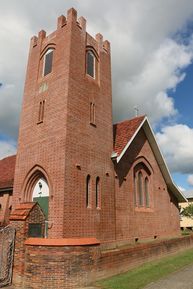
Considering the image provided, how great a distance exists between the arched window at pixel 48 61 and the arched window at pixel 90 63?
2.02 m

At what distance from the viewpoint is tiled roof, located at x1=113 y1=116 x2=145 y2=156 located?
16234 mm

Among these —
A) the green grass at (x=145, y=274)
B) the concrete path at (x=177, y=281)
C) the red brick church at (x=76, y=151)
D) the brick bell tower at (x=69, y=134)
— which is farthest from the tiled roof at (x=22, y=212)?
the concrete path at (x=177, y=281)

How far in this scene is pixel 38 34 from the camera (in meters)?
16.6

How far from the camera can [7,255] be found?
988 centimetres

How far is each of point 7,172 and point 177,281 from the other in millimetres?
14092

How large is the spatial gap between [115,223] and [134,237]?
236 centimetres

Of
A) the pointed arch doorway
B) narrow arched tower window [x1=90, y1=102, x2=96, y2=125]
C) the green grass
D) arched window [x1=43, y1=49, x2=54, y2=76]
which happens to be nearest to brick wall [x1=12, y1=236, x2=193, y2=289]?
the green grass

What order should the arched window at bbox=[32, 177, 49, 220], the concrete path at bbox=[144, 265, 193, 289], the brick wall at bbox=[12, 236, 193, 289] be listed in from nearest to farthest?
the brick wall at bbox=[12, 236, 193, 289] → the concrete path at bbox=[144, 265, 193, 289] → the arched window at bbox=[32, 177, 49, 220]

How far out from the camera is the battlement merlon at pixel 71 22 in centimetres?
1470

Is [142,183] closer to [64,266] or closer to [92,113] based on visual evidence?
[92,113]

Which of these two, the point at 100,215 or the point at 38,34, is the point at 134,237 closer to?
the point at 100,215

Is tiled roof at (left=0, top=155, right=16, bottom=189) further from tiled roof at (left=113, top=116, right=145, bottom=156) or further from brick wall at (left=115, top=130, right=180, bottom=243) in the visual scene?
tiled roof at (left=113, top=116, right=145, bottom=156)

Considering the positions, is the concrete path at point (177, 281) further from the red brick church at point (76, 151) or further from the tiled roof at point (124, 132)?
the tiled roof at point (124, 132)

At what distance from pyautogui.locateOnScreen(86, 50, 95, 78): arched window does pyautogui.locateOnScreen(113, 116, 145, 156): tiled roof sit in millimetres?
4161
